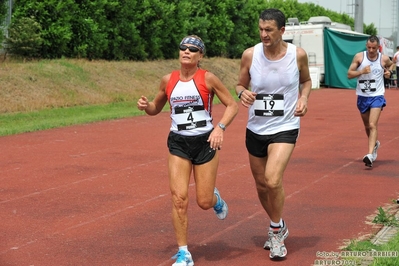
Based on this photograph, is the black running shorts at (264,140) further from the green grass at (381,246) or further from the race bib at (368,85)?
the race bib at (368,85)

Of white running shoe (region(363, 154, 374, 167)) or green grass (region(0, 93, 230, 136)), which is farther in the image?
green grass (region(0, 93, 230, 136))

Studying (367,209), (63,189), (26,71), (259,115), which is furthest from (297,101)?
(26,71)

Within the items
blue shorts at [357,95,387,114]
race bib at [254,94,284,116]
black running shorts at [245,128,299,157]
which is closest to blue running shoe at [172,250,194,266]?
black running shorts at [245,128,299,157]

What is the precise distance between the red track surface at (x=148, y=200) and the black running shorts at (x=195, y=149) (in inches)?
36.1

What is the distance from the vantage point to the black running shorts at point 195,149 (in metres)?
7.13

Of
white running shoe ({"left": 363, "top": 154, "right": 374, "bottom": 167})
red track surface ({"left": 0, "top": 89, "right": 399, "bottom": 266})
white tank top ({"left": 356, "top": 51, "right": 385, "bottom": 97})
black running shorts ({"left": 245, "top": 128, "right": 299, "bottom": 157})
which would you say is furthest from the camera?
white tank top ({"left": 356, "top": 51, "right": 385, "bottom": 97})

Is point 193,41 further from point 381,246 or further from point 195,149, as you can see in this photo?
point 381,246

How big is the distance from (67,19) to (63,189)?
17431 millimetres

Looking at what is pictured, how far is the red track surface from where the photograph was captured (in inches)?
296

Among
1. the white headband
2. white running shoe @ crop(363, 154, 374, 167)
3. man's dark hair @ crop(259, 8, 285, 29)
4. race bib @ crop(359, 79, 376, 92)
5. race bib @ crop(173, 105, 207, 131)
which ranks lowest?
white running shoe @ crop(363, 154, 374, 167)

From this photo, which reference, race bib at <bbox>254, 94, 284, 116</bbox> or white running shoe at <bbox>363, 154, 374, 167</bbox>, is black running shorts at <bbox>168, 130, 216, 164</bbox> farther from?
white running shoe at <bbox>363, 154, 374, 167</bbox>

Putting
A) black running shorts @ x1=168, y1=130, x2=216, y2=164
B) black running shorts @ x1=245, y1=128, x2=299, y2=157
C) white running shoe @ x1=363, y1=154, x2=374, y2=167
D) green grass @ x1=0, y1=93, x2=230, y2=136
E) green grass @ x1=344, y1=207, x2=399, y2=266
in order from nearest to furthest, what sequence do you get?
green grass @ x1=344, y1=207, x2=399, y2=266
black running shorts @ x1=168, y1=130, x2=216, y2=164
black running shorts @ x1=245, y1=128, x2=299, y2=157
white running shoe @ x1=363, y1=154, x2=374, y2=167
green grass @ x1=0, y1=93, x2=230, y2=136

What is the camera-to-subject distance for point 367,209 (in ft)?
31.1

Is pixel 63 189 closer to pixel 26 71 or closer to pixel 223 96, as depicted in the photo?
pixel 223 96
